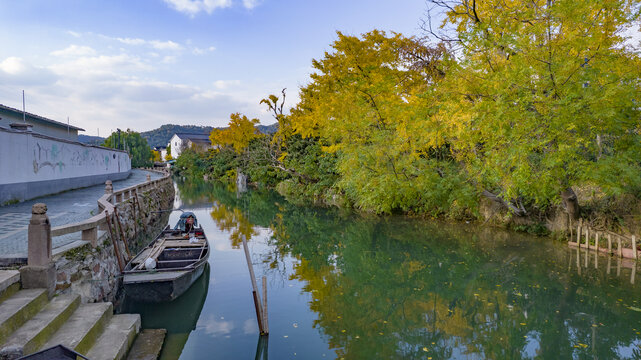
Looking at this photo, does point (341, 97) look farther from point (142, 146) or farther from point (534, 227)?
point (142, 146)

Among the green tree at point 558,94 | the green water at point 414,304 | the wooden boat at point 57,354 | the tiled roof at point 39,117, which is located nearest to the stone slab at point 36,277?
the green water at point 414,304

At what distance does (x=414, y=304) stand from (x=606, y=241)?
9.20 m

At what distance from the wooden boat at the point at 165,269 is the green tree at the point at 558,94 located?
34.1 feet

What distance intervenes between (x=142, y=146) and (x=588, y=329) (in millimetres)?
88533

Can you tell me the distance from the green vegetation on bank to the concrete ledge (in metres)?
15.8

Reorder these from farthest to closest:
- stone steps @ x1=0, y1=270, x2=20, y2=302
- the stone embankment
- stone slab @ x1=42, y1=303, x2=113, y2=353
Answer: stone steps @ x1=0, y1=270, x2=20, y2=302 → stone slab @ x1=42, y1=303, x2=113, y2=353 → the stone embankment

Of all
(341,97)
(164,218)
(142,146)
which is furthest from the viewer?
(142,146)

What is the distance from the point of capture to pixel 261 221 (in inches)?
998

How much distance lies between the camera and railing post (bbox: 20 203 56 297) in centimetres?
650

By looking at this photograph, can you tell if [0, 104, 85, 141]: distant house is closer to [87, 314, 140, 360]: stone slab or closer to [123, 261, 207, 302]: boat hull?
[123, 261, 207, 302]: boat hull

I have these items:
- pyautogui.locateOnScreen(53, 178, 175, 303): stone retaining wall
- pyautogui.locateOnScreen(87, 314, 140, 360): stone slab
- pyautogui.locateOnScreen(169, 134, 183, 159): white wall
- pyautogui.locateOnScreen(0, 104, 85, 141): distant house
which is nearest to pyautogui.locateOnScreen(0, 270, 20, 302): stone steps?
pyautogui.locateOnScreen(53, 178, 175, 303): stone retaining wall

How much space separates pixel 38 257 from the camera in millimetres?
6617

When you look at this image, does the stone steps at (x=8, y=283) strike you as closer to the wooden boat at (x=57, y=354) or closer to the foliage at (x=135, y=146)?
the wooden boat at (x=57, y=354)

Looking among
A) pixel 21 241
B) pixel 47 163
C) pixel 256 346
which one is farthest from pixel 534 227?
pixel 47 163
